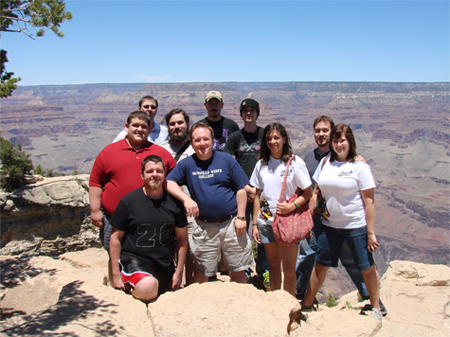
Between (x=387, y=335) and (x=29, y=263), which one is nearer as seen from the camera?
(x=387, y=335)

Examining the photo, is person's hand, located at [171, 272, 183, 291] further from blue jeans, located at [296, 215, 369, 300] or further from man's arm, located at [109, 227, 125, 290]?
blue jeans, located at [296, 215, 369, 300]

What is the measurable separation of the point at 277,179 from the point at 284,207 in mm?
352

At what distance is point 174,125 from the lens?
169 inches

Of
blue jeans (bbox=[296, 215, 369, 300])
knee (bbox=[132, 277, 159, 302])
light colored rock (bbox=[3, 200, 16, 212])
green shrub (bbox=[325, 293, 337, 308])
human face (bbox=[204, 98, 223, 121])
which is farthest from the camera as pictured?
light colored rock (bbox=[3, 200, 16, 212])

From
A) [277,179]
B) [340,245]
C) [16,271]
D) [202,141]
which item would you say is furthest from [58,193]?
[340,245]

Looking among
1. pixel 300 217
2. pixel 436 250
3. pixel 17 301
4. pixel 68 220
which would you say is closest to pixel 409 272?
pixel 300 217

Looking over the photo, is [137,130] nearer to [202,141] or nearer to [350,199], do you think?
[202,141]

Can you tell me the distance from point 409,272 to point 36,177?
10.7m

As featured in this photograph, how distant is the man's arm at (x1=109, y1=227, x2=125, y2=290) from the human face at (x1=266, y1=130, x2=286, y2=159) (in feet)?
6.36

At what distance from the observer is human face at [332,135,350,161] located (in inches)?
138

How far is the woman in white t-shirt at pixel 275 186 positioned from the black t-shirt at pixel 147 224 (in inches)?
40.6

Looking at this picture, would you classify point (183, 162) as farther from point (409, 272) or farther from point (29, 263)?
point (409, 272)

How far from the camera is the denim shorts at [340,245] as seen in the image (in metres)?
3.56

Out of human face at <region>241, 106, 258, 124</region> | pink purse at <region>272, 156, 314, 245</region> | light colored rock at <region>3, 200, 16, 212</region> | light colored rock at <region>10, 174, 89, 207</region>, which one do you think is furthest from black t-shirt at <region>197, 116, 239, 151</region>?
Answer: light colored rock at <region>3, 200, 16, 212</region>
